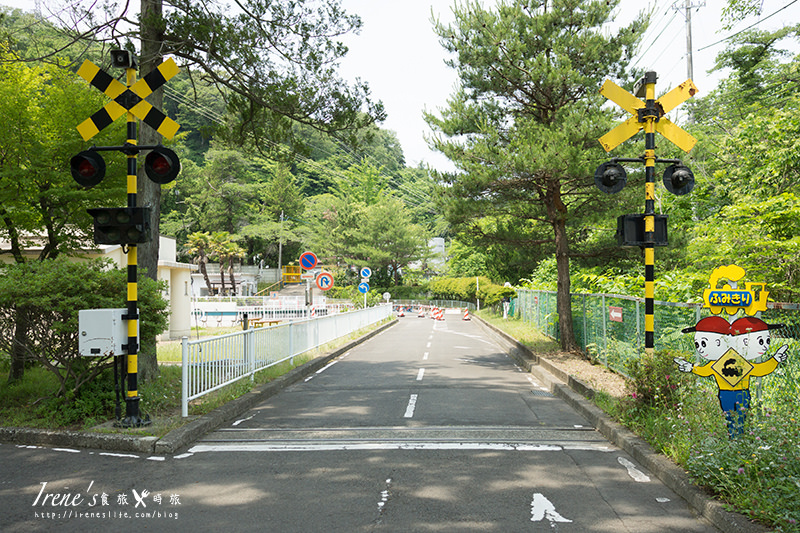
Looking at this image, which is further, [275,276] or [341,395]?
[275,276]

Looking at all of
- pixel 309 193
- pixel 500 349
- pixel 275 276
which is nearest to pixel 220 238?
pixel 275 276

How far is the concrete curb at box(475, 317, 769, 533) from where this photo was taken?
4.04m

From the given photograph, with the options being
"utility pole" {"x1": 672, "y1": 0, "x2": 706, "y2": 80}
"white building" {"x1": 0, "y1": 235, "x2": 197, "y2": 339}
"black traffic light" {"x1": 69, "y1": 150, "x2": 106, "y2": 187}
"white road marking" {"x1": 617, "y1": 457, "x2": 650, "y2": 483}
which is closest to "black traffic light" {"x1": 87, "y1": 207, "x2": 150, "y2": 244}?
"black traffic light" {"x1": 69, "y1": 150, "x2": 106, "y2": 187}

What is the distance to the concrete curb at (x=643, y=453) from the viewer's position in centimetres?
404

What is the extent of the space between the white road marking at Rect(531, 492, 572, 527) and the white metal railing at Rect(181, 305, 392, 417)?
4.88 meters

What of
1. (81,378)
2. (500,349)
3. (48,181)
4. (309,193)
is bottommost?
(500,349)

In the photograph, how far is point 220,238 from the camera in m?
59.4

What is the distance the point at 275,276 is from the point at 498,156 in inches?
2412

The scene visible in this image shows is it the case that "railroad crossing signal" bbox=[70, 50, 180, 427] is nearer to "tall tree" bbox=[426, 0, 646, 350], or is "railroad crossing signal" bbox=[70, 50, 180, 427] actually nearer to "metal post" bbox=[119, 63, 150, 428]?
"metal post" bbox=[119, 63, 150, 428]

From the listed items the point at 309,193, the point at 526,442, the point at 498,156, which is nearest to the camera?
the point at 526,442

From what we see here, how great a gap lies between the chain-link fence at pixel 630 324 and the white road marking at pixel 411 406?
321 centimetres

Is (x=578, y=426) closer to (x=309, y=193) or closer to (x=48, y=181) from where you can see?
(x=48, y=181)

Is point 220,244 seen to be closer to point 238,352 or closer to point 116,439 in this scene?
point 238,352

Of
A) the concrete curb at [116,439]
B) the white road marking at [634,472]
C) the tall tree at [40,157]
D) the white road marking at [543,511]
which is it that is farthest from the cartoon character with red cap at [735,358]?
the tall tree at [40,157]
